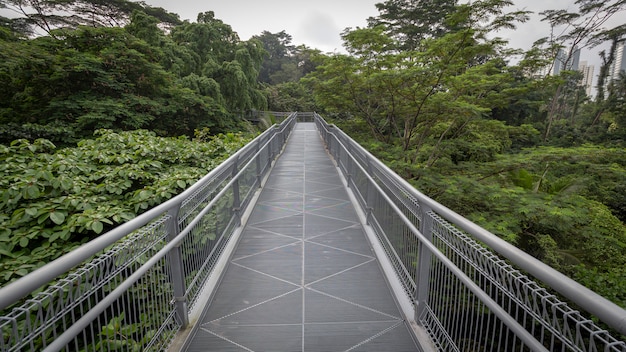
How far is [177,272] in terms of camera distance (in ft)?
8.87

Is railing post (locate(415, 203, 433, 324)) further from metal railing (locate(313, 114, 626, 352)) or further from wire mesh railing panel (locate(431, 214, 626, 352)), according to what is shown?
wire mesh railing panel (locate(431, 214, 626, 352))

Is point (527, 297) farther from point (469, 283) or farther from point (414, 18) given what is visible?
point (414, 18)

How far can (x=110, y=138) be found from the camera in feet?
21.5

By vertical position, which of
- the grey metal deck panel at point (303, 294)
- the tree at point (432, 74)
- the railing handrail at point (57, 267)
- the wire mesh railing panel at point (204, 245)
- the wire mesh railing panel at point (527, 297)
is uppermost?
the tree at point (432, 74)

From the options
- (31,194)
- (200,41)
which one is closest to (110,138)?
(31,194)

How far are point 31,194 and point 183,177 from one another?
165 cm

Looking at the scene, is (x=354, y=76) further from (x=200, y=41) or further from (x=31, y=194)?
(x=200, y=41)

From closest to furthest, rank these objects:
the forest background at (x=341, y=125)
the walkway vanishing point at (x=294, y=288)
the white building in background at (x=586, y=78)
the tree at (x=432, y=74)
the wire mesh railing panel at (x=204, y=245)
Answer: the walkway vanishing point at (x=294, y=288) → the wire mesh railing panel at (x=204, y=245) → the forest background at (x=341, y=125) → the tree at (x=432, y=74) → the white building in background at (x=586, y=78)


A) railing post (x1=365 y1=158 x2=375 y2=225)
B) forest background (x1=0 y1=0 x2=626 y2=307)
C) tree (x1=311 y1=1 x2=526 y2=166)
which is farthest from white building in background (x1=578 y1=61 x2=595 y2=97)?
railing post (x1=365 y1=158 x2=375 y2=225)

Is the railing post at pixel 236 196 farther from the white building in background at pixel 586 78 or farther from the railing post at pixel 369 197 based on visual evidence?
the white building in background at pixel 586 78

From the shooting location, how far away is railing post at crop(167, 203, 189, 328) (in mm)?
2598

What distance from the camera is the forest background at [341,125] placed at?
4.35 meters

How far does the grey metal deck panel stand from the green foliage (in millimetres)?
1406

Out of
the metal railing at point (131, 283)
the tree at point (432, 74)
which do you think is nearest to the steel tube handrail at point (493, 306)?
the metal railing at point (131, 283)
